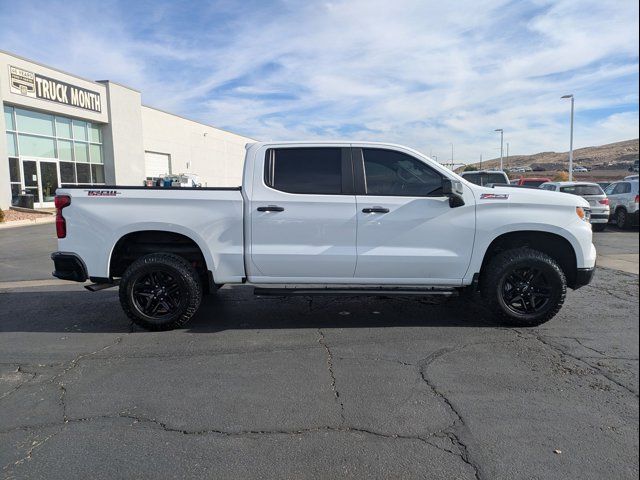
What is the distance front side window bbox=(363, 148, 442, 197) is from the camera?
535cm

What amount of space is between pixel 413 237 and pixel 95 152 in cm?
2916

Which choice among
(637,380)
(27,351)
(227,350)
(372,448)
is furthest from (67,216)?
(637,380)

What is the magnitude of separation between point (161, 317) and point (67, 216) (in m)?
1.53

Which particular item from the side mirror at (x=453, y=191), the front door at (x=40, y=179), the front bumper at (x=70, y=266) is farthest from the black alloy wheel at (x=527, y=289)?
the front door at (x=40, y=179)

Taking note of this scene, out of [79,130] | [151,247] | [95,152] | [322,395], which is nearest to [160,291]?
[151,247]

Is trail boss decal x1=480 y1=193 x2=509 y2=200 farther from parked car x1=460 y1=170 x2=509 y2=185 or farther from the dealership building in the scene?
the dealership building

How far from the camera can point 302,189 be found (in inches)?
211

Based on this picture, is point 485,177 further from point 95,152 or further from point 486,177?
point 95,152

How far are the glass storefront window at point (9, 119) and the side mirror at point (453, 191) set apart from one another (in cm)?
2438

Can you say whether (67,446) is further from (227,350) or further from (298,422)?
(227,350)

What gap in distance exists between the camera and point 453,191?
5027 mm

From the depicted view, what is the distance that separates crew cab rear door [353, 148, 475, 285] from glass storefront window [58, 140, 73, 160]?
2589 cm

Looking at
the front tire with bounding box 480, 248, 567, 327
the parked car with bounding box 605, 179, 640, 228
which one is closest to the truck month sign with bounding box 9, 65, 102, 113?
the front tire with bounding box 480, 248, 567, 327

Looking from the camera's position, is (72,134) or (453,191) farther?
(72,134)
